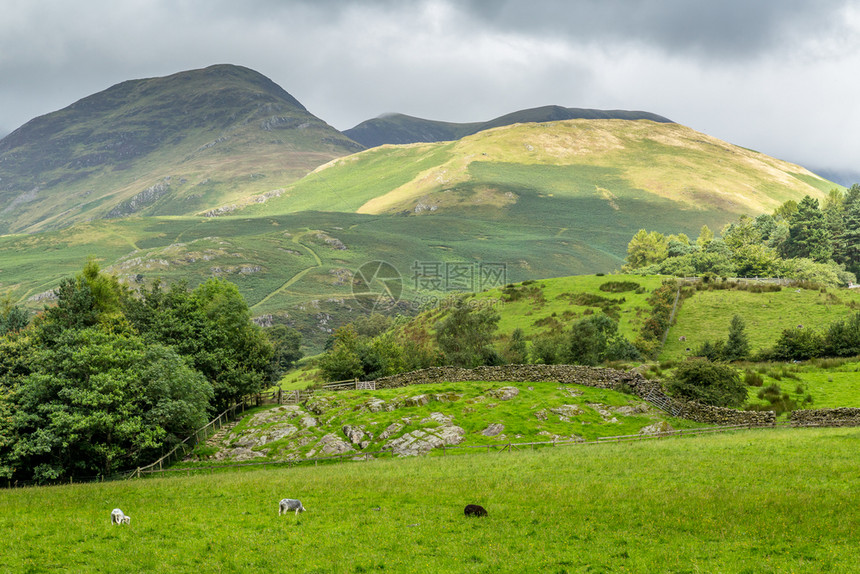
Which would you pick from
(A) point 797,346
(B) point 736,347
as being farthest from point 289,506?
(B) point 736,347

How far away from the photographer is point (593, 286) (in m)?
115

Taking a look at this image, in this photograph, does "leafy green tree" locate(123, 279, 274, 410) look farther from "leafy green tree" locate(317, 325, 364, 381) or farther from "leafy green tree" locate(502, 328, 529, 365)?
"leafy green tree" locate(502, 328, 529, 365)

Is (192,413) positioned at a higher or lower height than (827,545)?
lower

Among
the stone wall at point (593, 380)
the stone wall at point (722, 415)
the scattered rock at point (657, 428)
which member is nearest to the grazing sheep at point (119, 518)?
the scattered rock at point (657, 428)

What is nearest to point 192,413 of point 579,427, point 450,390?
point 450,390

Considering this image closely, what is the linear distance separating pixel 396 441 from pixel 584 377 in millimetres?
20791

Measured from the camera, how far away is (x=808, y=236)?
6166 inches

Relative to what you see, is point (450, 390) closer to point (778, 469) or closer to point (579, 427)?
point (579, 427)

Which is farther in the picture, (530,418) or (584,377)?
(584,377)

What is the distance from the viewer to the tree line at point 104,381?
39.4 meters

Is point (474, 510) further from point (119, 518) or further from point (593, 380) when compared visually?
point (593, 380)

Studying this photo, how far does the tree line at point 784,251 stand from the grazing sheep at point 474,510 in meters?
124

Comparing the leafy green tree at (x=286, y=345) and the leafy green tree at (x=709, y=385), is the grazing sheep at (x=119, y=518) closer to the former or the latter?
the leafy green tree at (x=709, y=385)

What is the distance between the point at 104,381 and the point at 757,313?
87527 mm
